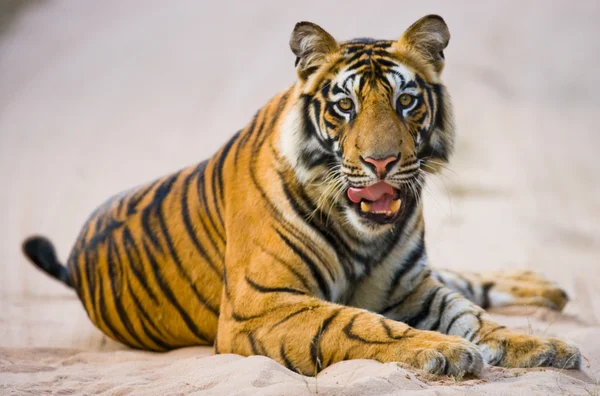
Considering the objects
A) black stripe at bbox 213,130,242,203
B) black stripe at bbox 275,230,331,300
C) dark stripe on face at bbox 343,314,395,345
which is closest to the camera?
dark stripe on face at bbox 343,314,395,345

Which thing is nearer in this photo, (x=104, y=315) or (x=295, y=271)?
(x=295, y=271)

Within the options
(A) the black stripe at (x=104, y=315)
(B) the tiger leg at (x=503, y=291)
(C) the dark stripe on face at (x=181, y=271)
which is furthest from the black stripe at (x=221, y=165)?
(B) the tiger leg at (x=503, y=291)

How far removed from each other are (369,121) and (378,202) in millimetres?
340

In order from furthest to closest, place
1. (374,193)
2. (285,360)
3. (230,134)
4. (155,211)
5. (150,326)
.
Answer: (230,134) → (155,211) → (150,326) → (374,193) → (285,360)

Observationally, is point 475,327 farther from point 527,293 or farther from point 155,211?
point 155,211

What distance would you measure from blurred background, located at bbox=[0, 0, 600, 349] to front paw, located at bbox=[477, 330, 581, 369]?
1.64 metres

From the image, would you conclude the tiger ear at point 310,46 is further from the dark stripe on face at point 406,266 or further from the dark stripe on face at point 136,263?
the dark stripe on face at point 136,263

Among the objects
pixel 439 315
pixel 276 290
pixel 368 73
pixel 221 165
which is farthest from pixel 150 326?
pixel 368 73

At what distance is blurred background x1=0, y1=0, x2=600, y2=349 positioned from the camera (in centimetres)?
746

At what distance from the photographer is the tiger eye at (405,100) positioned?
3555 mm

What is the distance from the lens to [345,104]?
3.56 metres

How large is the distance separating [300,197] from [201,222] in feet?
2.15

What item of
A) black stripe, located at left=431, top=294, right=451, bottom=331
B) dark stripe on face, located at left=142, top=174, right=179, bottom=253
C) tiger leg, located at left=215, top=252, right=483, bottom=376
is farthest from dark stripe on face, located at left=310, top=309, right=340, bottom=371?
dark stripe on face, located at left=142, top=174, right=179, bottom=253

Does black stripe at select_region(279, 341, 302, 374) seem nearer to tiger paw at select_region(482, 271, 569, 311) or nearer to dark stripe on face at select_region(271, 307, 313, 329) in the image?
dark stripe on face at select_region(271, 307, 313, 329)
